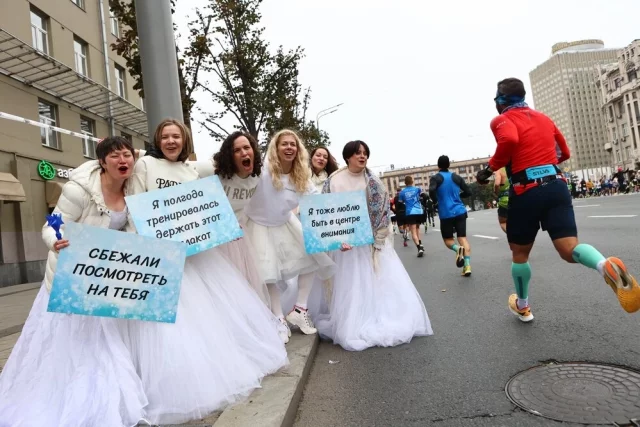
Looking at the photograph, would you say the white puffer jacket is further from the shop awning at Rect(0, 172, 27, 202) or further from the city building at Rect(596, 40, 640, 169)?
the city building at Rect(596, 40, 640, 169)

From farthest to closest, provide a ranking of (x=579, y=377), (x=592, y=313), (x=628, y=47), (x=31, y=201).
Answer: (x=628, y=47)
(x=31, y=201)
(x=592, y=313)
(x=579, y=377)

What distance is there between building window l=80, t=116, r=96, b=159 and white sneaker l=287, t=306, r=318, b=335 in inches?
633

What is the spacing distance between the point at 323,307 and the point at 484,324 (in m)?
1.48

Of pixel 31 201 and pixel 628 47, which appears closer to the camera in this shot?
pixel 31 201

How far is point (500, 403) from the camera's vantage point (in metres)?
2.82

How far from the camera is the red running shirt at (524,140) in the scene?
386 centimetres

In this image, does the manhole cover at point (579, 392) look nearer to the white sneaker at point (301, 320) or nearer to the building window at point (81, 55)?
the white sneaker at point (301, 320)

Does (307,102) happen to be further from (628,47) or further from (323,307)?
(628,47)

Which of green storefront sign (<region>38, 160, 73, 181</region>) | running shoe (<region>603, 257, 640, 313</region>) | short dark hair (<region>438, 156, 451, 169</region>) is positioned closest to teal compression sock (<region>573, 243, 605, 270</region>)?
running shoe (<region>603, 257, 640, 313</region>)

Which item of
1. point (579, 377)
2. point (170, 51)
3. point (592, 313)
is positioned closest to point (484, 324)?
point (592, 313)

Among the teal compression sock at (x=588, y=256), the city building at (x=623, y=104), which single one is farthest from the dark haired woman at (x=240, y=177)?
the city building at (x=623, y=104)

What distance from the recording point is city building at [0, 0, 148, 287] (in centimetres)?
1419

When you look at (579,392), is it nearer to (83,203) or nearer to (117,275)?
(117,275)

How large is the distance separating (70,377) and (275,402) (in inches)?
43.5
